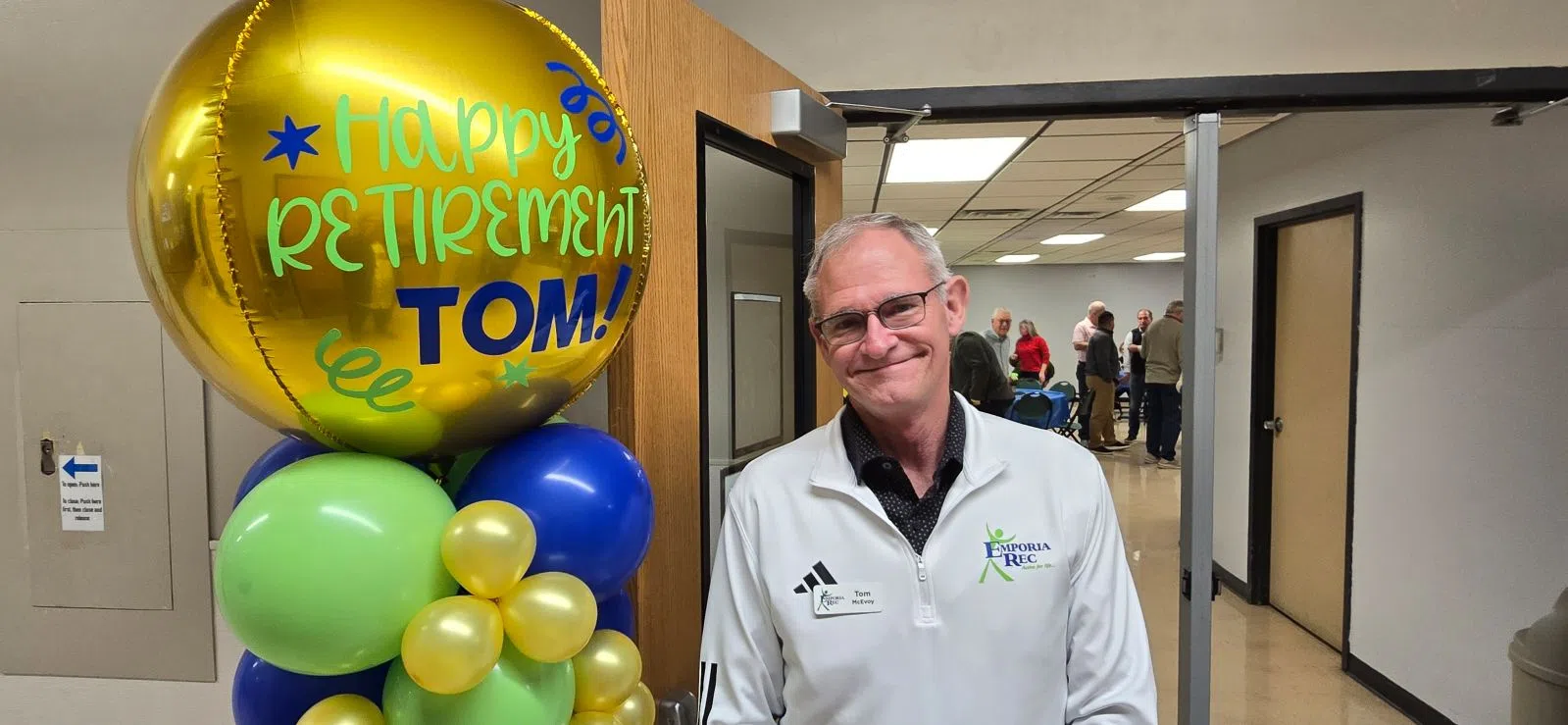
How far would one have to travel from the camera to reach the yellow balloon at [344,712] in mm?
883

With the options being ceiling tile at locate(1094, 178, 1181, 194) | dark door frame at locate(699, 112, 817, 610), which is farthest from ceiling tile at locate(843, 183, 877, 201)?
dark door frame at locate(699, 112, 817, 610)

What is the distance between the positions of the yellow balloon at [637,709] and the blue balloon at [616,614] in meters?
0.08

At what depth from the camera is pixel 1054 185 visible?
569 centimetres

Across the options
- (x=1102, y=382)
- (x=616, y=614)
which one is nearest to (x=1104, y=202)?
(x=1102, y=382)

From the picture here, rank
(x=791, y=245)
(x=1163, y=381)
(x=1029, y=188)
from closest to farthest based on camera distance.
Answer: (x=791, y=245) → (x=1029, y=188) → (x=1163, y=381)

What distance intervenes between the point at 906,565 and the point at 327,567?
72 centimetres

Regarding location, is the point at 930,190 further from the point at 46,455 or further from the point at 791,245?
the point at 46,455

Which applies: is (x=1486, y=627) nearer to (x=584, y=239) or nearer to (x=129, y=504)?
(x=584, y=239)

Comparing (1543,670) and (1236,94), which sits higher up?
(1236,94)

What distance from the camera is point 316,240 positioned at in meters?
0.81

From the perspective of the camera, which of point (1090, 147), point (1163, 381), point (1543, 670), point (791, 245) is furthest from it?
point (1163, 381)

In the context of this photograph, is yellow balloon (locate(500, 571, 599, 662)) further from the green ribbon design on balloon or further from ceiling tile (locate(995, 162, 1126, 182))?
ceiling tile (locate(995, 162, 1126, 182))

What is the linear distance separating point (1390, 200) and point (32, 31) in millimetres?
4243

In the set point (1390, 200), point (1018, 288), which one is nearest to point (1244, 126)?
point (1390, 200)
